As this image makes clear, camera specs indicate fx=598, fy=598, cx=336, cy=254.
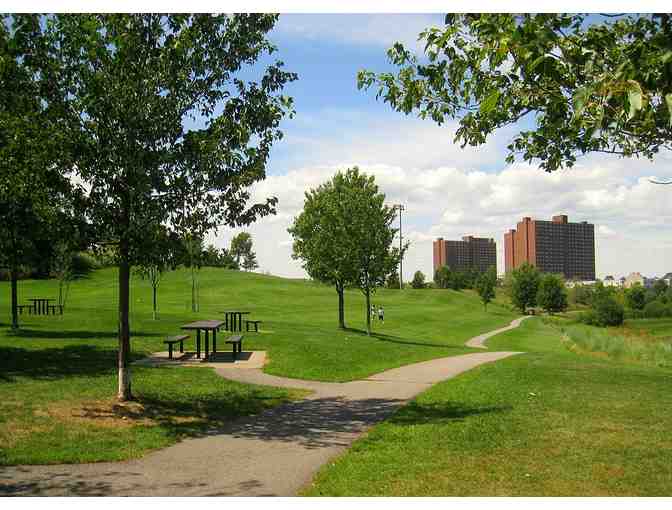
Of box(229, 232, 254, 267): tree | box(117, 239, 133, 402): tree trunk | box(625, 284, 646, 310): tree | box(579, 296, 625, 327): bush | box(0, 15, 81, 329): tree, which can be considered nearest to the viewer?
box(0, 15, 81, 329): tree

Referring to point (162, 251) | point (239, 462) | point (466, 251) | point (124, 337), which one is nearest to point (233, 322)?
point (124, 337)

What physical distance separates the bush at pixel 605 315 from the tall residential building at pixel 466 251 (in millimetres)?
103192

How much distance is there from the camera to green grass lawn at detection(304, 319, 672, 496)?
6492mm

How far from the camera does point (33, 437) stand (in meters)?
8.80

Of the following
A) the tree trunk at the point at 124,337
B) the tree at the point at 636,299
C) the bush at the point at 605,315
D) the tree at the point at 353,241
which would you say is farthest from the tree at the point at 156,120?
the tree at the point at 636,299

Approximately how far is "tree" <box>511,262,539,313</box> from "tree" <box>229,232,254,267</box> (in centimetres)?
7692

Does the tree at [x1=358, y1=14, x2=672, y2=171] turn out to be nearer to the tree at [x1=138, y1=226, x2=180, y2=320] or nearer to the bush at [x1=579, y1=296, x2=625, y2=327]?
the tree at [x1=138, y1=226, x2=180, y2=320]

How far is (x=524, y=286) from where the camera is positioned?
275 feet

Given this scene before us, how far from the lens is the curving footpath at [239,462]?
6.57 meters

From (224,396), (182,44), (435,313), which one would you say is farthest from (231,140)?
(435,313)

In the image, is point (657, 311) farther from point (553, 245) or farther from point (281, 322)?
point (281, 322)

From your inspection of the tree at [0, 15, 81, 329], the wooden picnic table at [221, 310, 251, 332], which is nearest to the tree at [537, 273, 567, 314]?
the wooden picnic table at [221, 310, 251, 332]

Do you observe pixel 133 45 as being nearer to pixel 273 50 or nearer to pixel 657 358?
pixel 273 50
